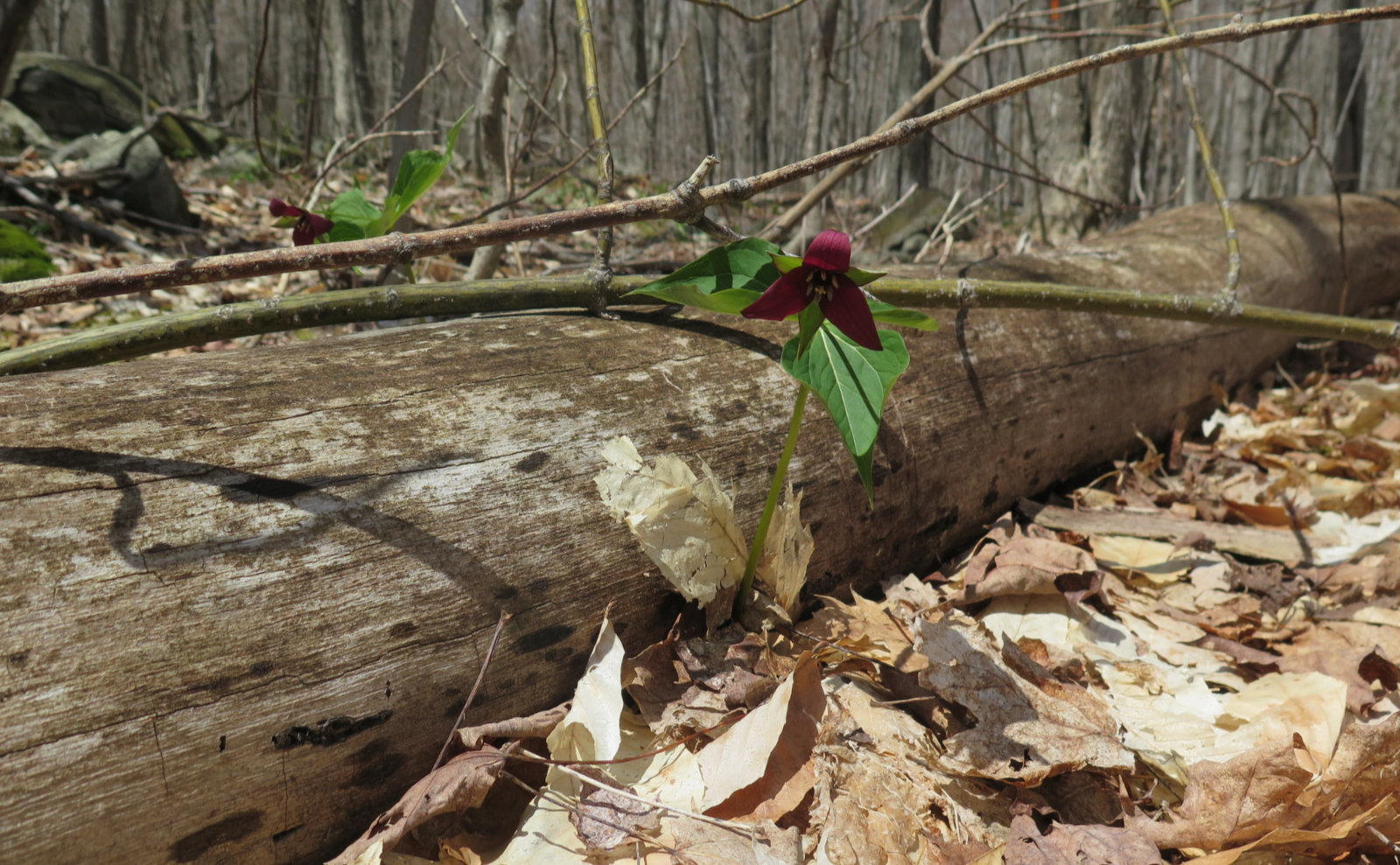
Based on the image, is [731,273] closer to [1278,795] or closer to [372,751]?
[372,751]

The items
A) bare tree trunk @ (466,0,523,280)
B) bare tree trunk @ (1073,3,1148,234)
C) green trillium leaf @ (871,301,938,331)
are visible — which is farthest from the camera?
bare tree trunk @ (1073,3,1148,234)

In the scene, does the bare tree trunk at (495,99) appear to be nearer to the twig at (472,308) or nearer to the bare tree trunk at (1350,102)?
the twig at (472,308)

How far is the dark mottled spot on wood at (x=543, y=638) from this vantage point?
123 cm

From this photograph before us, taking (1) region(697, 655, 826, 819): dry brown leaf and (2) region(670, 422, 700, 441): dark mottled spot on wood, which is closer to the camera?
(1) region(697, 655, 826, 819): dry brown leaf

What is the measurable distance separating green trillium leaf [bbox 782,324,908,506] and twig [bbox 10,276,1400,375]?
0.71m

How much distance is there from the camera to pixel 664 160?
1725 cm

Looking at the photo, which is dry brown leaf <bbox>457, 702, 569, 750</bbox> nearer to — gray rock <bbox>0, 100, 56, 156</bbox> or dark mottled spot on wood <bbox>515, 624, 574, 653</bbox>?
dark mottled spot on wood <bbox>515, 624, 574, 653</bbox>

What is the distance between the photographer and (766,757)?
45.5 inches

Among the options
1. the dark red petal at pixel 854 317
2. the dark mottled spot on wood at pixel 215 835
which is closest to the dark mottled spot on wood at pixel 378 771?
the dark mottled spot on wood at pixel 215 835

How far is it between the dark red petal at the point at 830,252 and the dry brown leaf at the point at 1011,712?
2.52 feet

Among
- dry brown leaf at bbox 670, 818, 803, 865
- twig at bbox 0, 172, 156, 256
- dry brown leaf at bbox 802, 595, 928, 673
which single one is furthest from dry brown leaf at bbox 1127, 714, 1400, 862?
twig at bbox 0, 172, 156, 256

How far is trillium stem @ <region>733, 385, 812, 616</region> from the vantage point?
1.25 metres

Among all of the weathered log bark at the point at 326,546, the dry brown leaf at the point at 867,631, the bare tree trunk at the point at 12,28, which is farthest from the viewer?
the bare tree trunk at the point at 12,28

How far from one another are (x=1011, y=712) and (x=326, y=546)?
45.0 inches
